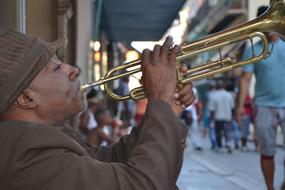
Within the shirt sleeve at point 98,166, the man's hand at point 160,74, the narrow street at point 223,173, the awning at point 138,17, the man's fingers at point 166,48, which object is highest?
the awning at point 138,17

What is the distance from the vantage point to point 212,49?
8.92ft

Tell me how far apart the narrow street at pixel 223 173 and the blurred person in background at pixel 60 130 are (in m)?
4.61

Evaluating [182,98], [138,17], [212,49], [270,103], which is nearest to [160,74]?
[182,98]

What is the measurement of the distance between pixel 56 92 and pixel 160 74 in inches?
14.4

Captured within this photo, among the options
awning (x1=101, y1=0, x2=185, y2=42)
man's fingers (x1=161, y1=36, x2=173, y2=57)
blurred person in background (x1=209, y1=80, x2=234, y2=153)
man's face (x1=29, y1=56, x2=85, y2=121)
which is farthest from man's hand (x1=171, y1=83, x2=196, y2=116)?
blurred person in background (x1=209, y1=80, x2=234, y2=153)

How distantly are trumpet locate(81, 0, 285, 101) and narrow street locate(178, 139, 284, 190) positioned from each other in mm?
3502

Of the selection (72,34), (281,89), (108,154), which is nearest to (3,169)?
(108,154)

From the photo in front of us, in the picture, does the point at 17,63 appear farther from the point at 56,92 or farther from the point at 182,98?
the point at 182,98

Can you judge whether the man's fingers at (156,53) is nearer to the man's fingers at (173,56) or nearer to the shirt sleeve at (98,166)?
the man's fingers at (173,56)

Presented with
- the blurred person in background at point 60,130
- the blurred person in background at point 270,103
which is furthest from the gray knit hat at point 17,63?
the blurred person in background at point 270,103

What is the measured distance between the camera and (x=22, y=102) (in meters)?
1.98

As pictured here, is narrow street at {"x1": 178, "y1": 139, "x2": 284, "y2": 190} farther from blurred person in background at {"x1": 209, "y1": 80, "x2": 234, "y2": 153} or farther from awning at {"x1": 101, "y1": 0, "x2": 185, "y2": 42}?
awning at {"x1": 101, "y1": 0, "x2": 185, "y2": 42}

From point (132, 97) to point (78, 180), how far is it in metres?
0.86

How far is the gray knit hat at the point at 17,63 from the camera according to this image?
1.90 meters
